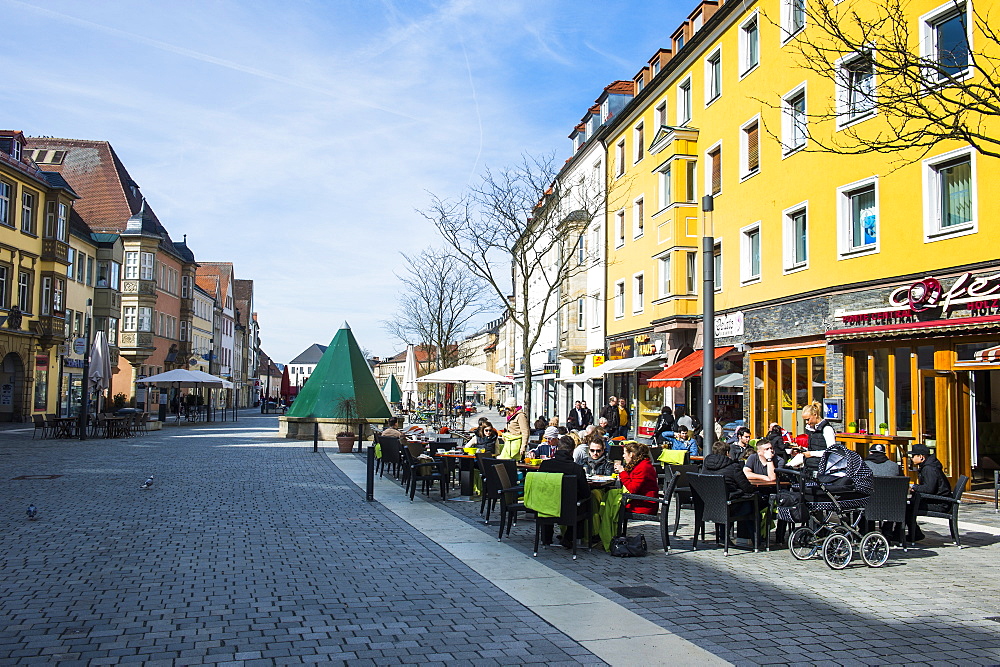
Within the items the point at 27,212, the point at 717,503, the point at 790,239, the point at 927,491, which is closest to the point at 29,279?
the point at 27,212

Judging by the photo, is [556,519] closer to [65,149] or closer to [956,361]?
[956,361]

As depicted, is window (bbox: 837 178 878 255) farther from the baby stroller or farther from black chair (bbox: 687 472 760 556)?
black chair (bbox: 687 472 760 556)

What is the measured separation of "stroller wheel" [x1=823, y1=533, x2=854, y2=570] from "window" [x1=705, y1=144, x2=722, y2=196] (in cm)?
1833

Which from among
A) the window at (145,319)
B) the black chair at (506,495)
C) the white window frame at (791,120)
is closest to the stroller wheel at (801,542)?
the black chair at (506,495)

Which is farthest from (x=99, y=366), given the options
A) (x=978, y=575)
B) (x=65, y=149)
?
(x=65, y=149)

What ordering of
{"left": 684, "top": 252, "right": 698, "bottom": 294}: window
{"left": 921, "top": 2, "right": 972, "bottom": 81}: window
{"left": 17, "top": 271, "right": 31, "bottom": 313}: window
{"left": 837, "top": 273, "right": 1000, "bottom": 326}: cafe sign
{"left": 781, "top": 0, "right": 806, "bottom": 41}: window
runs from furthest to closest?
{"left": 17, "top": 271, "right": 31, "bottom": 313}: window, {"left": 684, "top": 252, "right": 698, "bottom": 294}: window, {"left": 781, "top": 0, "right": 806, "bottom": 41}: window, {"left": 921, "top": 2, "right": 972, "bottom": 81}: window, {"left": 837, "top": 273, "right": 1000, "bottom": 326}: cafe sign

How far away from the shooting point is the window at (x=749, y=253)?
78.9ft

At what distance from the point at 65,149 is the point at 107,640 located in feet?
196

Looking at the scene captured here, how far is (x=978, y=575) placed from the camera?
8.98m

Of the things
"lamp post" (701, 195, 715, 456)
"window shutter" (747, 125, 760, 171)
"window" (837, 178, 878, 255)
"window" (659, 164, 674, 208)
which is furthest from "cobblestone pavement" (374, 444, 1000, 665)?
"window" (659, 164, 674, 208)

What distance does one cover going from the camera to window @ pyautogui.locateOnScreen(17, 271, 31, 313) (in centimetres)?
3869

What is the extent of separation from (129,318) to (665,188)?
41.2 metres

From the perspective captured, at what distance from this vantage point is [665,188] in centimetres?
2964

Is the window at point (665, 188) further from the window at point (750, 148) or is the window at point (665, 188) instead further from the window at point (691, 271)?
the window at point (750, 148)
